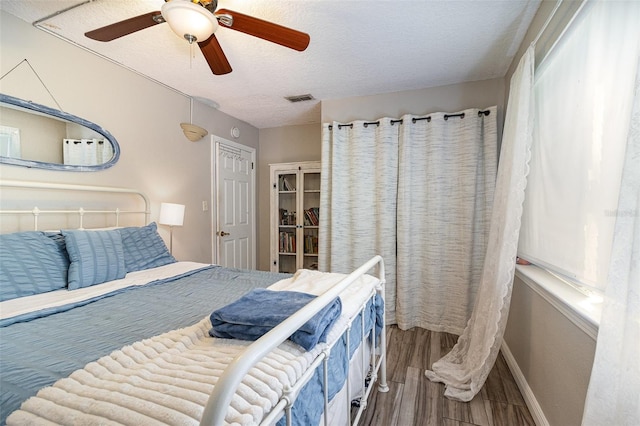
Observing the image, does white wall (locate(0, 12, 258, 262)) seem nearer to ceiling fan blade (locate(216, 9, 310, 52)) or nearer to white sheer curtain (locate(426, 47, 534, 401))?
ceiling fan blade (locate(216, 9, 310, 52))

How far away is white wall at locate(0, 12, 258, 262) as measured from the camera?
1.80 metres

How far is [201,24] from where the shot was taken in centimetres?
137

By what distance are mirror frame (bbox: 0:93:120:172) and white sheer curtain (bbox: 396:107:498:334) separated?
2638 mm

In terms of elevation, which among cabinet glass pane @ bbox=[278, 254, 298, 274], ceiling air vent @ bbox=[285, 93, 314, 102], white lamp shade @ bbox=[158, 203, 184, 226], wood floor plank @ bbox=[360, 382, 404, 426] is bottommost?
wood floor plank @ bbox=[360, 382, 404, 426]

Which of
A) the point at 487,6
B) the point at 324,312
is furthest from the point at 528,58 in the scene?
the point at 324,312

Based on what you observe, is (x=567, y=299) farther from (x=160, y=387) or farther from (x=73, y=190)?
(x=73, y=190)

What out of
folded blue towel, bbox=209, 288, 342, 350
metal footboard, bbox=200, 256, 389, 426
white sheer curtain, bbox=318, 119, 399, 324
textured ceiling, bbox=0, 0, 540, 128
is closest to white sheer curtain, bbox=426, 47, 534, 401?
textured ceiling, bbox=0, 0, 540, 128

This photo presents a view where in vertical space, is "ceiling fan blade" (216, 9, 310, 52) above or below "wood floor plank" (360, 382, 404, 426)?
above

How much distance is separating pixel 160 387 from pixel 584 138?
1856mm

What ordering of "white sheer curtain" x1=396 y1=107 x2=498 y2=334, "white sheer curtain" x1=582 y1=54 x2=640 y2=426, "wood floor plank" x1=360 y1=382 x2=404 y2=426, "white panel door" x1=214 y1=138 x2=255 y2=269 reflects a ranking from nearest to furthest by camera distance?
"white sheer curtain" x1=582 y1=54 x2=640 y2=426 < "wood floor plank" x1=360 y1=382 x2=404 y2=426 < "white sheer curtain" x1=396 y1=107 x2=498 y2=334 < "white panel door" x1=214 y1=138 x2=255 y2=269

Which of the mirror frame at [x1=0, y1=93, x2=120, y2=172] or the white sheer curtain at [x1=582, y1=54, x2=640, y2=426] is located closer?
the white sheer curtain at [x1=582, y1=54, x2=640, y2=426]

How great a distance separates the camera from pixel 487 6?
169 centimetres

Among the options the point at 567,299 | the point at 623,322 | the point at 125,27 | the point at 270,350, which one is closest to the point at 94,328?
the point at 270,350

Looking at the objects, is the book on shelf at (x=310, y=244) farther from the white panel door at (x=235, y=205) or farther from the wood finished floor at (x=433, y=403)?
the wood finished floor at (x=433, y=403)
